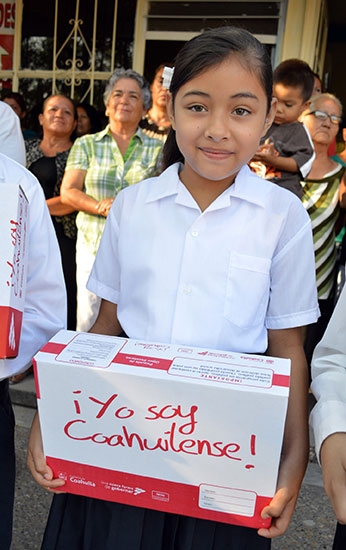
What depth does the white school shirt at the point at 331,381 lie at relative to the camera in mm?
947

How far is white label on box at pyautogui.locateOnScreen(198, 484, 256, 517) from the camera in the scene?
98 cm

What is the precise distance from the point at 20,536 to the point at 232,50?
1.88m

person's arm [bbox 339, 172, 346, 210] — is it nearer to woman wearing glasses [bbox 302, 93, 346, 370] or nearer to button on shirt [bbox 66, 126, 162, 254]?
woman wearing glasses [bbox 302, 93, 346, 370]

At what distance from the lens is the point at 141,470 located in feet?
3.30

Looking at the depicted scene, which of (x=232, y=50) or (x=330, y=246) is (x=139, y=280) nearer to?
(x=232, y=50)

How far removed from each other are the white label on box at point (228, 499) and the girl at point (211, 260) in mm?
135

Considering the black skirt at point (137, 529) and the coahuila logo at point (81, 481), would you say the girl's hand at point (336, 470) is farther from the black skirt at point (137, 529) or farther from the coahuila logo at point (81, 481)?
the coahuila logo at point (81, 481)

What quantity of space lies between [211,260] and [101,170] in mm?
1776

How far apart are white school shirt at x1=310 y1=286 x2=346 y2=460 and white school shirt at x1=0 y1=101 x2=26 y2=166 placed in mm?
1718

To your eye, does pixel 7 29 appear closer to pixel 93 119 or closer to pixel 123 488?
pixel 93 119

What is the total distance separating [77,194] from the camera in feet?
9.25

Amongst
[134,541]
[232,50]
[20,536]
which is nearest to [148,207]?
[232,50]

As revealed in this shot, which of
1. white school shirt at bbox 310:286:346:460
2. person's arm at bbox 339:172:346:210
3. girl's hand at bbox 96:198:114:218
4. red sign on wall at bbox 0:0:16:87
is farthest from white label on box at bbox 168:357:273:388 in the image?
red sign on wall at bbox 0:0:16:87

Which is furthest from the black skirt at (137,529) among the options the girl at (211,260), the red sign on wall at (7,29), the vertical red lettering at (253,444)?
the red sign on wall at (7,29)
